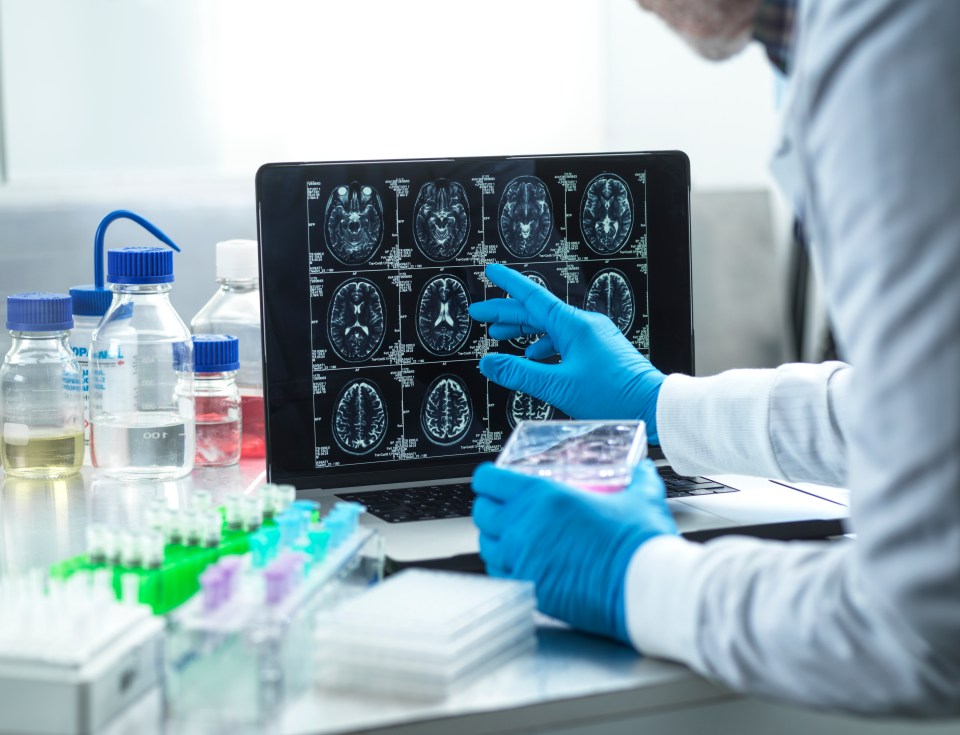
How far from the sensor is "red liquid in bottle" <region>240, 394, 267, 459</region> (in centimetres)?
170

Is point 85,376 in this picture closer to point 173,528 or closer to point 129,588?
point 173,528

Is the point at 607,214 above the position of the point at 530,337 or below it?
above

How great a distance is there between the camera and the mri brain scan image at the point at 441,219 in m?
1.47

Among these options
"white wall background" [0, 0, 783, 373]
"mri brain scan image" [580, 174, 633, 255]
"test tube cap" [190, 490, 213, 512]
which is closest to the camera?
"test tube cap" [190, 490, 213, 512]

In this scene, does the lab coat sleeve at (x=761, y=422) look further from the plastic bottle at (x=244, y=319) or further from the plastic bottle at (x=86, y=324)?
the plastic bottle at (x=86, y=324)

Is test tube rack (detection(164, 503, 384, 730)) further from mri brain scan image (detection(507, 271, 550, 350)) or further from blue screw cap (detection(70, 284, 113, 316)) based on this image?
blue screw cap (detection(70, 284, 113, 316))

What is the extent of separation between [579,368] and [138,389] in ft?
1.97

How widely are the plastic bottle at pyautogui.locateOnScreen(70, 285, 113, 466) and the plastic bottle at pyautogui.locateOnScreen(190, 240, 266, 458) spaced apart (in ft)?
0.54

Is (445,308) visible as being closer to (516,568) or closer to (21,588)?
(516,568)

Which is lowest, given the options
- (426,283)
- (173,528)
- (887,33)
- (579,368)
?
(173,528)

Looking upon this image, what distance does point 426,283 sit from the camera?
148cm

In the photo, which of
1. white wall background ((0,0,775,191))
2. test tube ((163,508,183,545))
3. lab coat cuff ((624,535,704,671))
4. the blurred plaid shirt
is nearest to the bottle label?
Result: white wall background ((0,0,775,191))

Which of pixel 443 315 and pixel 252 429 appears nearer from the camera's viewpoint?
pixel 443 315

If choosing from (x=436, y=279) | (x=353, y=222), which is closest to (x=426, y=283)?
(x=436, y=279)
